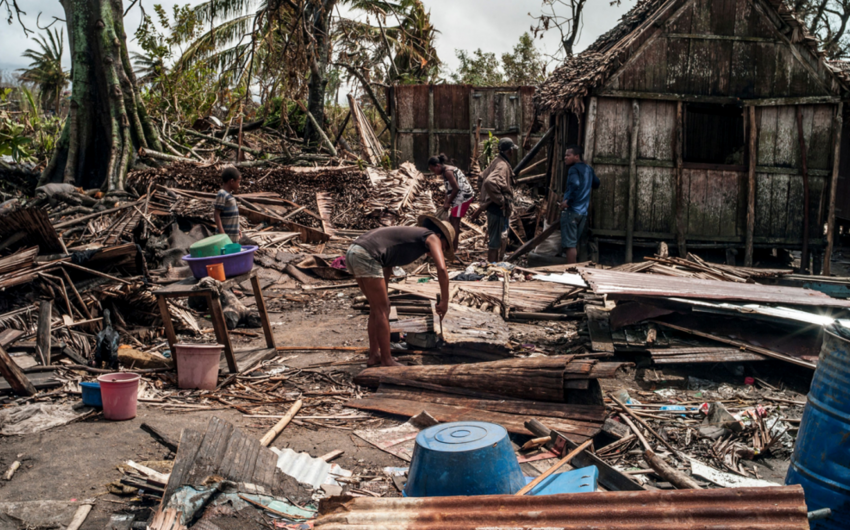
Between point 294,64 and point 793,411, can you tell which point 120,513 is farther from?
point 294,64

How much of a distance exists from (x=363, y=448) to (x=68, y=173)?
11392mm

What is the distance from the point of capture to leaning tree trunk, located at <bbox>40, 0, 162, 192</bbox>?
1250 cm

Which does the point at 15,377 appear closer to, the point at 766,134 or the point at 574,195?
the point at 574,195

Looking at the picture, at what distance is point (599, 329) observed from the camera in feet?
21.5

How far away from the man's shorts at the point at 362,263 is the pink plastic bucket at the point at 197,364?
4.37 ft

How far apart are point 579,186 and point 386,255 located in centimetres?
514

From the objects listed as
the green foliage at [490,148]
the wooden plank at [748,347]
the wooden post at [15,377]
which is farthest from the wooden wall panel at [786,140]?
the wooden post at [15,377]

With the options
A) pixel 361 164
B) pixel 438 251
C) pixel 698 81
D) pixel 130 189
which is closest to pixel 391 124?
pixel 361 164

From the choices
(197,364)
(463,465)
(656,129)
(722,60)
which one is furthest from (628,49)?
(463,465)

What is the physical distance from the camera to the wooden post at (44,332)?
5.54m

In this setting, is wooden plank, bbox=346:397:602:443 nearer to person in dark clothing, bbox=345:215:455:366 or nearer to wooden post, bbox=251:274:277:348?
person in dark clothing, bbox=345:215:455:366

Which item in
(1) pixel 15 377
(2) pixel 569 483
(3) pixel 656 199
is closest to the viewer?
(2) pixel 569 483

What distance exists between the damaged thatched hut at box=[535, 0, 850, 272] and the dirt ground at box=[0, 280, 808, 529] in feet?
14.3

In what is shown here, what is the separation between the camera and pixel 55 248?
765cm
